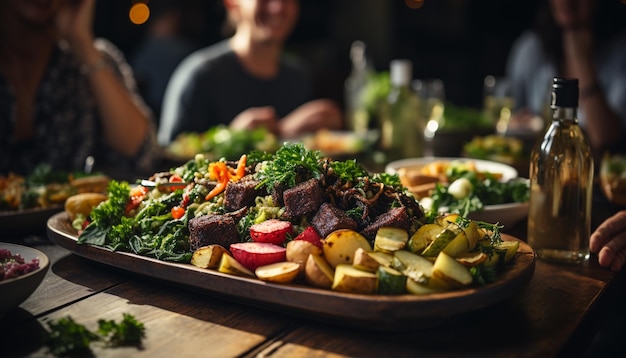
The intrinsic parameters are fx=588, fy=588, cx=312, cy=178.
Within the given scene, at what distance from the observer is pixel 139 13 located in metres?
9.76

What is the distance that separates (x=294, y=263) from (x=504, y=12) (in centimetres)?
919

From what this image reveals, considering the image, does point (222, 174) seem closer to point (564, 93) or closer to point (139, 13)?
point (564, 93)

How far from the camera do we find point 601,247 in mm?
1594

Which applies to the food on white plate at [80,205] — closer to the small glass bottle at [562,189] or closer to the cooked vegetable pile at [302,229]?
the cooked vegetable pile at [302,229]

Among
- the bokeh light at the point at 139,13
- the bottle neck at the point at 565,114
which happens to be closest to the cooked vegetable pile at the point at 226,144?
the bottle neck at the point at 565,114

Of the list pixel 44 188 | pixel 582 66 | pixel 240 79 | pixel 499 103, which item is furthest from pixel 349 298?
pixel 240 79

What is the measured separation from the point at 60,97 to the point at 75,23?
1.35ft

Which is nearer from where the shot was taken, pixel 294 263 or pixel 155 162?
pixel 294 263

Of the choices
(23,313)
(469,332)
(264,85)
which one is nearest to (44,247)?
(23,313)

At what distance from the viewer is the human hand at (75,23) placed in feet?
10.4

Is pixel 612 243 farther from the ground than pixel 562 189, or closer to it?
closer to it

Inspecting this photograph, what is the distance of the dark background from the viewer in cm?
940

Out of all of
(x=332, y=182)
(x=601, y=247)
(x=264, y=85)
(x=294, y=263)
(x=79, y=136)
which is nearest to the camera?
(x=294, y=263)

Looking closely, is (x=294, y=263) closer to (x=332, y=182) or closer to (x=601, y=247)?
(x=332, y=182)
